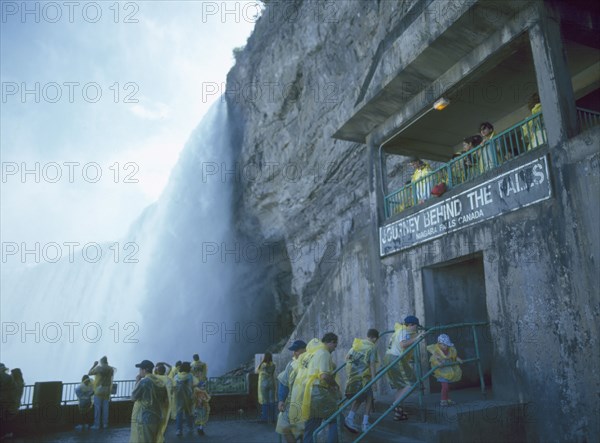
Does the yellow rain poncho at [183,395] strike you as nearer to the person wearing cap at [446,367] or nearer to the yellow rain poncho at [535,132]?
the person wearing cap at [446,367]

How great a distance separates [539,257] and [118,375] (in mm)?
47674

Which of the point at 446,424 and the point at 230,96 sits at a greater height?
the point at 230,96

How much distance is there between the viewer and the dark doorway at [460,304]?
28.4 feet

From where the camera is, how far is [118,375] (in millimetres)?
46000

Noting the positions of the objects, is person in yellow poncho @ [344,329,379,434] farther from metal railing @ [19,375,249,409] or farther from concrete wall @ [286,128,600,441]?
metal railing @ [19,375,249,409]

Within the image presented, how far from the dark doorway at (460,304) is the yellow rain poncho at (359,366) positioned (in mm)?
1955

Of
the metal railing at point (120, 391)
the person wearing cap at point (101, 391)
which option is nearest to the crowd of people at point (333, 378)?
the person wearing cap at point (101, 391)

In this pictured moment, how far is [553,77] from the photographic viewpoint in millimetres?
6977

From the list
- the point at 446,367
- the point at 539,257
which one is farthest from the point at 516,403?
the point at 539,257

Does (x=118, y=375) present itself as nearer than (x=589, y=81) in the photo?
No

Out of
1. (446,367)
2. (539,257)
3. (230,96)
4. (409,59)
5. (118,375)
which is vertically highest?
(230,96)

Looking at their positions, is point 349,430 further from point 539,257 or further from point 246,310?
point 246,310

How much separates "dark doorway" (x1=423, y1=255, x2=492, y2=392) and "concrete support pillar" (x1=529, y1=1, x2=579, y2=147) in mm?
2778

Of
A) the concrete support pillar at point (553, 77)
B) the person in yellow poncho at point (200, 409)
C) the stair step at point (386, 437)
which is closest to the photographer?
the stair step at point (386, 437)
